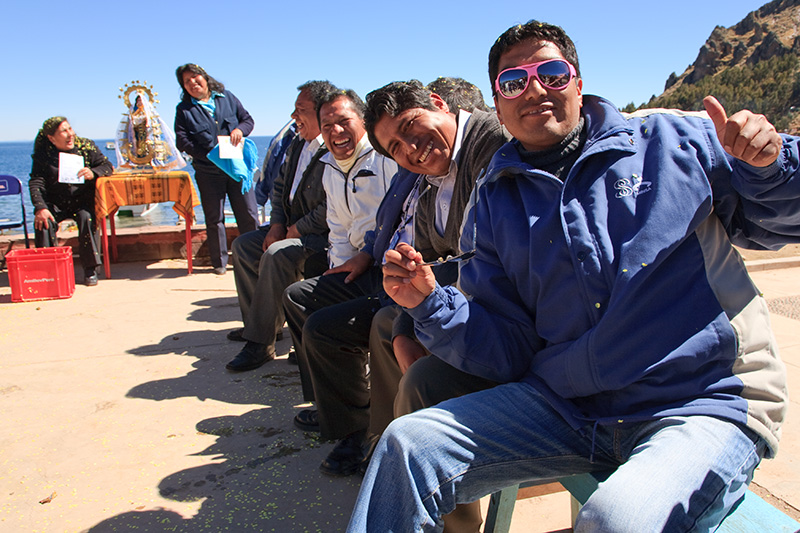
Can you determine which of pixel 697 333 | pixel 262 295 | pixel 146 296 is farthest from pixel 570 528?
pixel 146 296

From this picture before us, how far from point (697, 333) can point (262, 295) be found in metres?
3.05

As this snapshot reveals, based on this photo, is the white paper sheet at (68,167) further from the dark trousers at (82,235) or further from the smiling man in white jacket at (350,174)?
the smiling man in white jacket at (350,174)

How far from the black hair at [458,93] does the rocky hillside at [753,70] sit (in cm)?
2815

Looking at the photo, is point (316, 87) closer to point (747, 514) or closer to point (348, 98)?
point (348, 98)

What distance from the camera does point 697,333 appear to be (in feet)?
5.18

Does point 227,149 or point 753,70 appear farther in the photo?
point 753,70

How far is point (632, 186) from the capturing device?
172cm

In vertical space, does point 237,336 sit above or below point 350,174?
below

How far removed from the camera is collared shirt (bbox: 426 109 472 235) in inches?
99.0

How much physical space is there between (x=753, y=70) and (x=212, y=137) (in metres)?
45.6

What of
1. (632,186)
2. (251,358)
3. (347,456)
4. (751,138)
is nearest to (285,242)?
(251,358)

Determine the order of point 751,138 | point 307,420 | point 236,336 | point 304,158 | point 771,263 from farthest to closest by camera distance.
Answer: point 771,263 → point 236,336 → point 304,158 → point 307,420 → point 751,138

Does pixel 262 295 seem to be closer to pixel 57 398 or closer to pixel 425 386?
pixel 57 398

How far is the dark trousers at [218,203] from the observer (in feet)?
23.1
